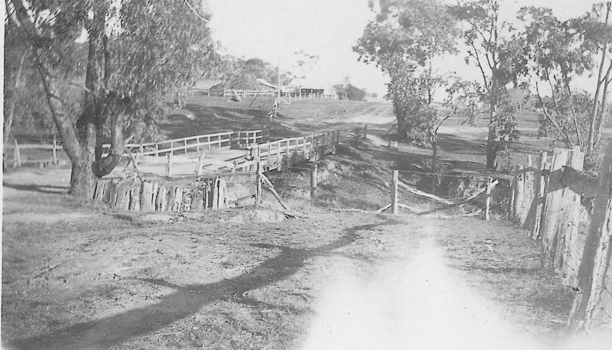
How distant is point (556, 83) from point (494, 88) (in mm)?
294

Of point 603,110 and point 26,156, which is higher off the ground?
point 603,110

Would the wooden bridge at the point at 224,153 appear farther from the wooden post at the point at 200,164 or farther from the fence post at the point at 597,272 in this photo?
the fence post at the point at 597,272

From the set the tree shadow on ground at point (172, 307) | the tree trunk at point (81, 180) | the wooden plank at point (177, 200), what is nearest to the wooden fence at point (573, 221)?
the tree shadow on ground at point (172, 307)

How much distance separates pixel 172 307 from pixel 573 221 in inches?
86.9

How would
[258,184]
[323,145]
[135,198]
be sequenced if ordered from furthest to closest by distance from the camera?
[135,198], [258,184], [323,145]

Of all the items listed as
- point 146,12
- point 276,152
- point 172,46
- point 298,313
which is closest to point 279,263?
point 298,313

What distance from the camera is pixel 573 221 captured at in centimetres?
288

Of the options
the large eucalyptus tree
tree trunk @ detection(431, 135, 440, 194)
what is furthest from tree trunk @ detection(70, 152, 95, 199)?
tree trunk @ detection(431, 135, 440, 194)

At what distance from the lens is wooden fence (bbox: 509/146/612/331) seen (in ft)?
8.24

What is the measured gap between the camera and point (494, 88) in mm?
2576

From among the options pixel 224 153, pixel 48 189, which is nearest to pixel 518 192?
pixel 224 153

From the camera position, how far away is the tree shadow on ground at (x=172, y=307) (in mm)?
2768

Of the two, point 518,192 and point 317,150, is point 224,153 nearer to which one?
point 317,150

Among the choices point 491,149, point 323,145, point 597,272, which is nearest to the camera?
point 597,272
